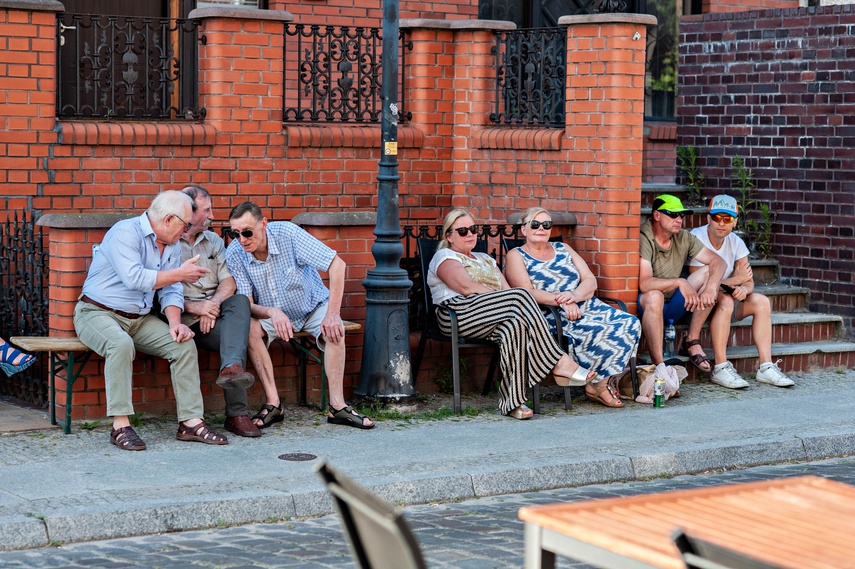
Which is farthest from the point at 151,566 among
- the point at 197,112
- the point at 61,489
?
the point at 197,112

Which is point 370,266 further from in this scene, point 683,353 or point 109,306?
point 683,353

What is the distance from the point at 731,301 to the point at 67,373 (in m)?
5.11

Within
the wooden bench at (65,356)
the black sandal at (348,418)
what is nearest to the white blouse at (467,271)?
the wooden bench at (65,356)

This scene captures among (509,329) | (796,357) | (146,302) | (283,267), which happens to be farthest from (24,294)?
(796,357)

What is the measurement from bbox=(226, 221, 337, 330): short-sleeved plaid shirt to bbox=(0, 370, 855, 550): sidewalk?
74 cm

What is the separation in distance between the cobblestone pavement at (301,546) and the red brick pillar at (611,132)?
10.8 ft

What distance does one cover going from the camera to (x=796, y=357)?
11086 millimetres

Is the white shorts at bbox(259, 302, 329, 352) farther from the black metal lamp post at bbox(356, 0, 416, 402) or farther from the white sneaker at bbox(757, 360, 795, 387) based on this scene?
the white sneaker at bbox(757, 360, 795, 387)

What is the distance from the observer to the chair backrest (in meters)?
2.80

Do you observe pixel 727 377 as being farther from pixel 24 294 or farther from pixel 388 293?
pixel 24 294

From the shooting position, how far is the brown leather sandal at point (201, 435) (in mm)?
7840

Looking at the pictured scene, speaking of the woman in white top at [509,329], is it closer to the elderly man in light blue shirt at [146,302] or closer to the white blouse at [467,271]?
the white blouse at [467,271]

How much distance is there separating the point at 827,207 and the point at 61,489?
770 cm

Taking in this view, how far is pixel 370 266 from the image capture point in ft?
30.9
